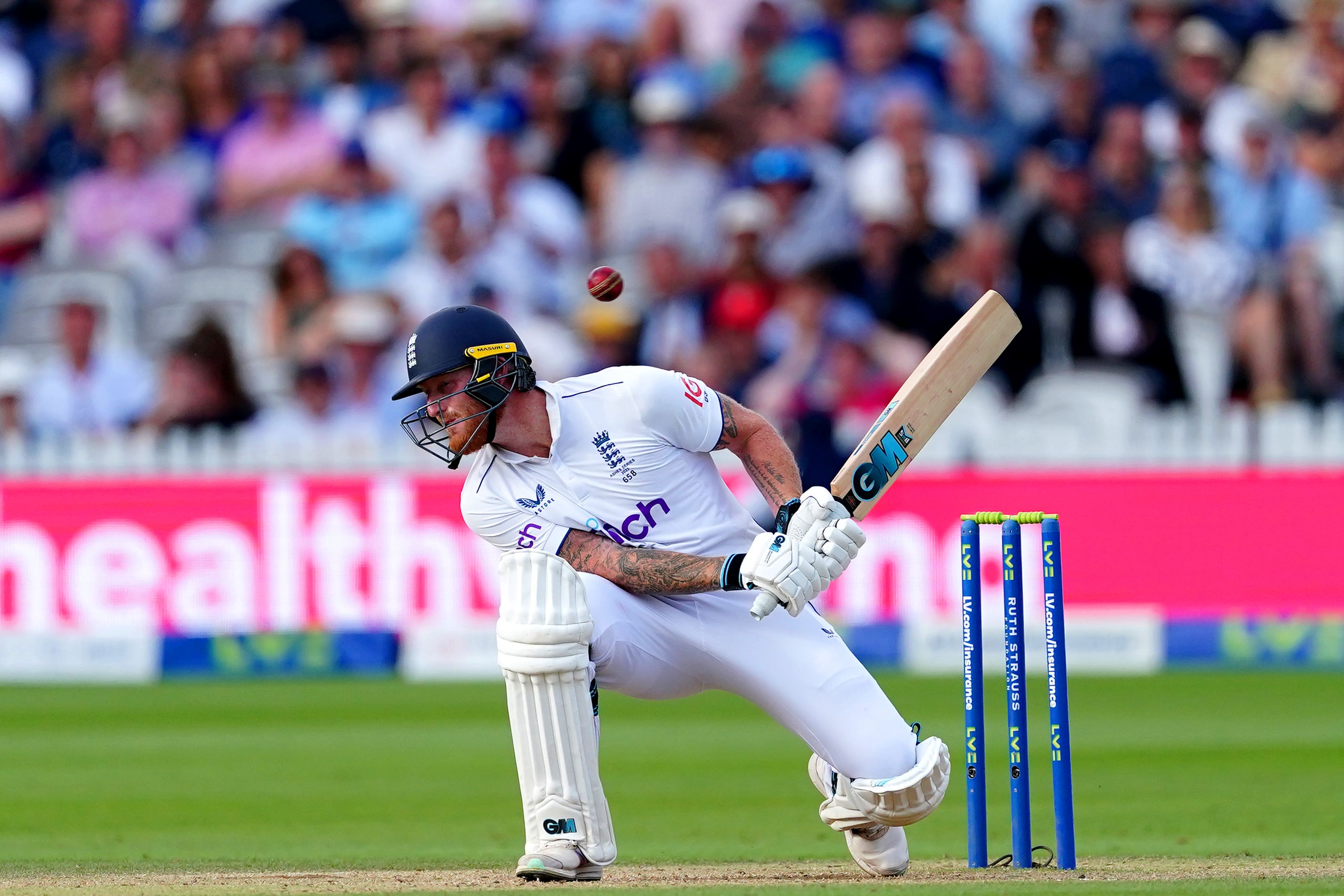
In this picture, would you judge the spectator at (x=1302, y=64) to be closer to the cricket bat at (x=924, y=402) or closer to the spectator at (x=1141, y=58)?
the spectator at (x=1141, y=58)

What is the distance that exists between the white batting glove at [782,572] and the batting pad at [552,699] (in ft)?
1.13

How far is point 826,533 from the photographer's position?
3922mm

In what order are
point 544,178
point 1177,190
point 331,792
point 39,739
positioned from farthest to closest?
point 544,178, point 1177,190, point 39,739, point 331,792

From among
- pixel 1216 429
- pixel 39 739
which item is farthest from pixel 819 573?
pixel 1216 429

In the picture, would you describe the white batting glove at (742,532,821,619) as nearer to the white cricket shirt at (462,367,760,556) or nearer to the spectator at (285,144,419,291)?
the white cricket shirt at (462,367,760,556)

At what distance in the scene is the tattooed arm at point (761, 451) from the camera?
4312 millimetres

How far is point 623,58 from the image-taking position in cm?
1123

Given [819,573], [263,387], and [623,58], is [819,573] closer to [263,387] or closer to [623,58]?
[263,387]

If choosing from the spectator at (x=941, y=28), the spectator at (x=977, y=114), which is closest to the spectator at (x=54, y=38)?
the spectator at (x=941, y=28)

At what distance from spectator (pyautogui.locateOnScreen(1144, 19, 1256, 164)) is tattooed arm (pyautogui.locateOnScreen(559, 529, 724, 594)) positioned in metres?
7.05

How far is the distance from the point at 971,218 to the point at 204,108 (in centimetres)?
445

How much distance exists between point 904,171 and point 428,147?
2670 millimetres

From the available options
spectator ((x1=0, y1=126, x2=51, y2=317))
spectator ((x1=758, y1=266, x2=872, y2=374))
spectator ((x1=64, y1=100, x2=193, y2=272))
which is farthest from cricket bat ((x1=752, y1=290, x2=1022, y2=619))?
spectator ((x1=0, y1=126, x2=51, y2=317))

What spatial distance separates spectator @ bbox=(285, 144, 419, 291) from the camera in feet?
35.5
